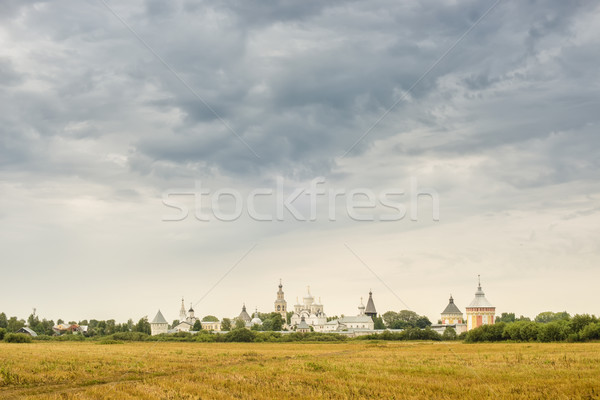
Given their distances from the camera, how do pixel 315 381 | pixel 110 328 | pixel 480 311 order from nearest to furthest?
pixel 315 381, pixel 110 328, pixel 480 311

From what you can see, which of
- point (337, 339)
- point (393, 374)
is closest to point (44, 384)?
point (393, 374)

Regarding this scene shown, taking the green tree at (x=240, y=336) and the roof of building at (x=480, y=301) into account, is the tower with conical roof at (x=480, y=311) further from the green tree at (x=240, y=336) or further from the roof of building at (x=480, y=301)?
the green tree at (x=240, y=336)

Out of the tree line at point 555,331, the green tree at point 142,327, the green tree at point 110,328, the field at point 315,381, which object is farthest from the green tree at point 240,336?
the field at point 315,381

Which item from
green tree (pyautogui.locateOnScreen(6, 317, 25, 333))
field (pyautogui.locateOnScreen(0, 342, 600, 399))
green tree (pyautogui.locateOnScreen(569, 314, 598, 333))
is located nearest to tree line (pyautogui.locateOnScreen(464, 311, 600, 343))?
green tree (pyautogui.locateOnScreen(569, 314, 598, 333))

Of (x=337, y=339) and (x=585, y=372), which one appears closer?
(x=585, y=372)

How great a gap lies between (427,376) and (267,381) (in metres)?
7.81

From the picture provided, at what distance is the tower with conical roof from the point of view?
589 feet

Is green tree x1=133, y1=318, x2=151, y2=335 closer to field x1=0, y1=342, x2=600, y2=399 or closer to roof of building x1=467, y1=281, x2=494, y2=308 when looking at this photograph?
roof of building x1=467, y1=281, x2=494, y2=308

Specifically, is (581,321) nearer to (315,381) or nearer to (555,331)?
(555,331)

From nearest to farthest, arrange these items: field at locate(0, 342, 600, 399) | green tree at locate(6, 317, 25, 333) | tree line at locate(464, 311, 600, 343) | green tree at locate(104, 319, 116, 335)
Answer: field at locate(0, 342, 600, 399) < tree line at locate(464, 311, 600, 343) < green tree at locate(104, 319, 116, 335) < green tree at locate(6, 317, 25, 333)

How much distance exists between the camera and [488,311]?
180 metres

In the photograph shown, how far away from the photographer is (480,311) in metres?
180

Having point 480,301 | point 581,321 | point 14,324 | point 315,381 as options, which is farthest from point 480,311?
point 315,381

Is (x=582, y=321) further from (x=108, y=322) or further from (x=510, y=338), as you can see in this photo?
(x=108, y=322)
